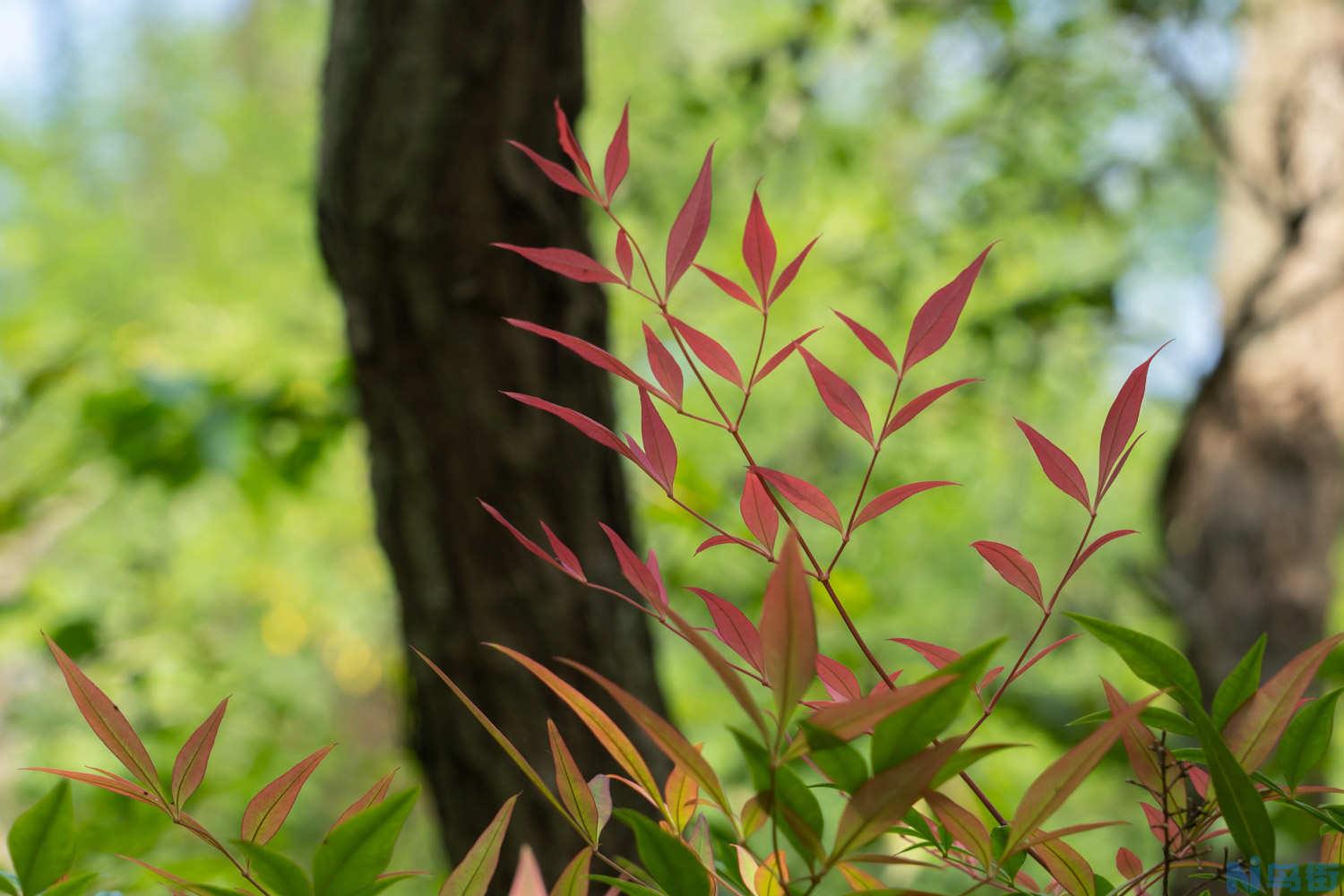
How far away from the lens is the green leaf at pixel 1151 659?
201mm

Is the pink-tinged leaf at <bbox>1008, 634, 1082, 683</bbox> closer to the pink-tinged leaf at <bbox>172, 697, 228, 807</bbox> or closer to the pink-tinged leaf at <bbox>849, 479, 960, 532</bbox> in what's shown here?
the pink-tinged leaf at <bbox>849, 479, 960, 532</bbox>

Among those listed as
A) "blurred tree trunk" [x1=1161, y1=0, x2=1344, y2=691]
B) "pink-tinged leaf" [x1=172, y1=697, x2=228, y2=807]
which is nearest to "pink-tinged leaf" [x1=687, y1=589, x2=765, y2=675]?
"pink-tinged leaf" [x1=172, y1=697, x2=228, y2=807]

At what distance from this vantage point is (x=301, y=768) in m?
0.23

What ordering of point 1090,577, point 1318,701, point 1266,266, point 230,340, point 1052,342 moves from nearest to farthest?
point 1318,701
point 1266,266
point 1052,342
point 1090,577
point 230,340

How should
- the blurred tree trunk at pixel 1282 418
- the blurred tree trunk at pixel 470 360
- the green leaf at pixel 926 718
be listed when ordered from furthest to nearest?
the blurred tree trunk at pixel 1282 418
the blurred tree trunk at pixel 470 360
the green leaf at pixel 926 718

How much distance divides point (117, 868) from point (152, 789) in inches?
34.4

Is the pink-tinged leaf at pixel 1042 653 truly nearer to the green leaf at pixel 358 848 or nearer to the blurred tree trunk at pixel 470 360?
the green leaf at pixel 358 848

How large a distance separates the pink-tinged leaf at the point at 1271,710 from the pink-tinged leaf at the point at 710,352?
0.12 metres

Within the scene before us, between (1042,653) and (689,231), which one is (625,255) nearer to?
(689,231)

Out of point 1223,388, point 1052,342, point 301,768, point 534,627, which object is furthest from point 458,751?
point 1052,342

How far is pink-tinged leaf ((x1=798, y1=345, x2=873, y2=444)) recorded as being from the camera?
23 centimetres

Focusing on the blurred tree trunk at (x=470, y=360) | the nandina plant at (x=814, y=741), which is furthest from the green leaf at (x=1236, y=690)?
the blurred tree trunk at (x=470, y=360)

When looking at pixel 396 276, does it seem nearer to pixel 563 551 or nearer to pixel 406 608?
pixel 406 608

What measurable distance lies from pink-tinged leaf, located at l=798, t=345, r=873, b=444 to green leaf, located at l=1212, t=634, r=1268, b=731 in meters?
0.09
